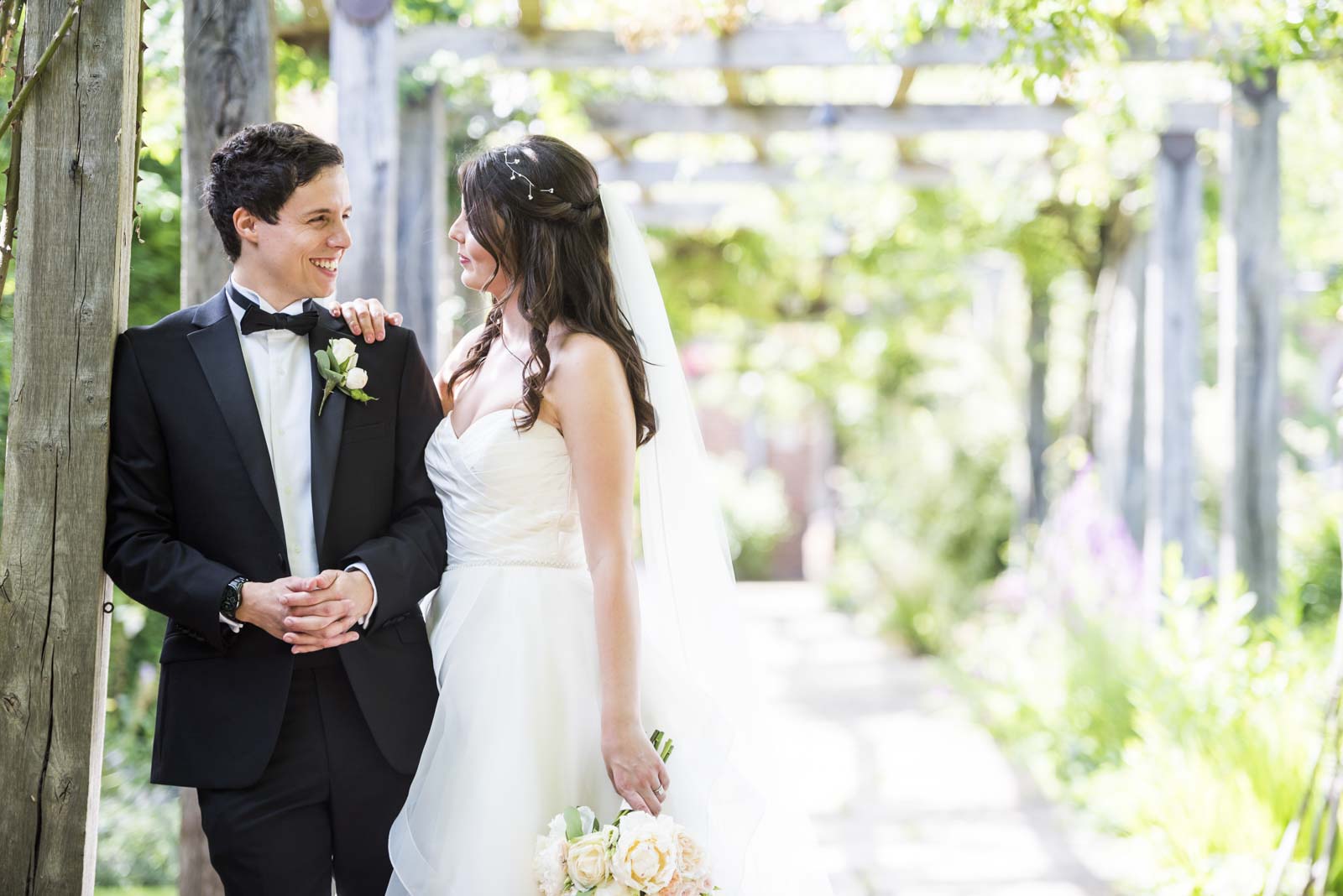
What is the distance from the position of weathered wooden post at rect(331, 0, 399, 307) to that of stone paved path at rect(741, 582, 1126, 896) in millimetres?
1836

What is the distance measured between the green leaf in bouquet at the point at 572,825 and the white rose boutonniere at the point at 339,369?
2.71ft

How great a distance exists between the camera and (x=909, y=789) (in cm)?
601

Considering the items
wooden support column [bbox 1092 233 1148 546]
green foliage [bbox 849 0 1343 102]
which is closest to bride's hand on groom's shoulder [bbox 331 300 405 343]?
green foliage [bbox 849 0 1343 102]

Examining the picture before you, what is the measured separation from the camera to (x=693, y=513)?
2.59m

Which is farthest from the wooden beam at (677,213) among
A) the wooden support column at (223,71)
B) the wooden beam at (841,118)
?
the wooden support column at (223,71)

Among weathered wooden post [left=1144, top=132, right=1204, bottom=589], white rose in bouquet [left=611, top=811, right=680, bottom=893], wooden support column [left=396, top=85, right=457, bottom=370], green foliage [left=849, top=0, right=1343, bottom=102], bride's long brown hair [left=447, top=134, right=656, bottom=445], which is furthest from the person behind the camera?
weathered wooden post [left=1144, top=132, right=1204, bottom=589]

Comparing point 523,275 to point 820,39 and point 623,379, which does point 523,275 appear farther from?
point 820,39

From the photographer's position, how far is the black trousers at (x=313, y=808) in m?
2.19

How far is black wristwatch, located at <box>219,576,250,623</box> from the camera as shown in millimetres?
2111

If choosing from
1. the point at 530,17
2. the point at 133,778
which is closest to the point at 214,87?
the point at 530,17

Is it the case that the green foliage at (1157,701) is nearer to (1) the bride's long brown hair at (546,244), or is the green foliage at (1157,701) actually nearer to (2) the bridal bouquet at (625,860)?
(2) the bridal bouquet at (625,860)

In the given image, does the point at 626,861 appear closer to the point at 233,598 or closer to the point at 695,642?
the point at 695,642

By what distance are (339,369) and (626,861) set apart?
986 mm

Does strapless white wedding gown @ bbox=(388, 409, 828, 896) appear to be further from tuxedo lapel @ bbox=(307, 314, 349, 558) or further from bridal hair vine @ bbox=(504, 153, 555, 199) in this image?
bridal hair vine @ bbox=(504, 153, 555, 199)
